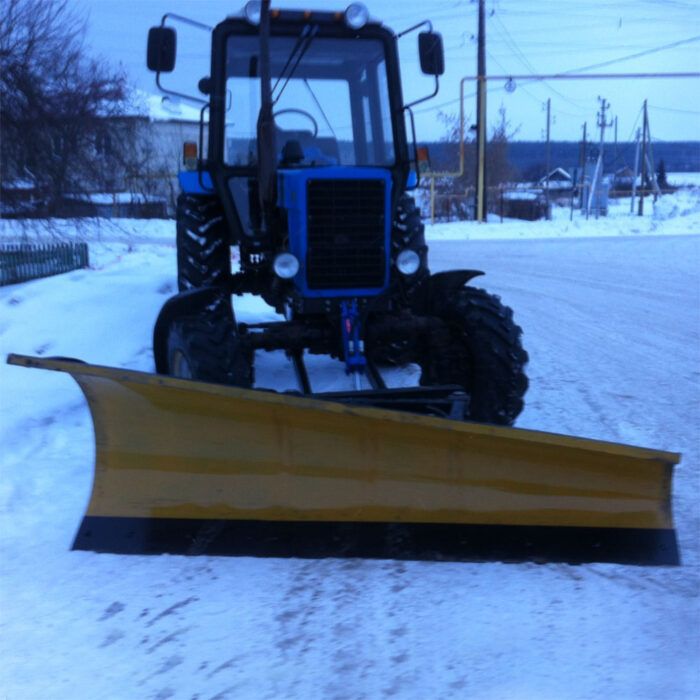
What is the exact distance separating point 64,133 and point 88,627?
10.6m

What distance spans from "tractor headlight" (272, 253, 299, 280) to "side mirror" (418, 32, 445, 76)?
175cm

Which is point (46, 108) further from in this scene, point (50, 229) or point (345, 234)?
point (345, 234)

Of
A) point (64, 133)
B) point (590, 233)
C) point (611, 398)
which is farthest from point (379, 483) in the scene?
point (590, 233)

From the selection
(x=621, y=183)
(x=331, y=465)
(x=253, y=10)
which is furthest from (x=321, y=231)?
(x=621, y=183)

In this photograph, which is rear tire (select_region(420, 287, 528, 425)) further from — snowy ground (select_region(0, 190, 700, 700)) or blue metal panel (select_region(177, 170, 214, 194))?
blue metal panel (select_region(177, 170, 214, 194))

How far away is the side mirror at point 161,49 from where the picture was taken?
16.2ft

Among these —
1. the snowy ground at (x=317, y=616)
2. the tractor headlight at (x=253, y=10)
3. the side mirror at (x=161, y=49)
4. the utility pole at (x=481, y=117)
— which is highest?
the utility pole at (x=481, y=117)

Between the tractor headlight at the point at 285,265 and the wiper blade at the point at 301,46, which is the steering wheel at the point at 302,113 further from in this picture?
the tractor headlight at the point at 285,265

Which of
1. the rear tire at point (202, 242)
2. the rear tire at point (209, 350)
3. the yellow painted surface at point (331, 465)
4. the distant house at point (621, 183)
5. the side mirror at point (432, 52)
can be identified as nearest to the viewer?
the yellow painted surface at point (331, 465)

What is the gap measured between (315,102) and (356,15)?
2.00 ft

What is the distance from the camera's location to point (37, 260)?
12.2m

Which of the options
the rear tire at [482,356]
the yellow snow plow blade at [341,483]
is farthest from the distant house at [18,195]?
the yellow snow plow blade at [341,483]

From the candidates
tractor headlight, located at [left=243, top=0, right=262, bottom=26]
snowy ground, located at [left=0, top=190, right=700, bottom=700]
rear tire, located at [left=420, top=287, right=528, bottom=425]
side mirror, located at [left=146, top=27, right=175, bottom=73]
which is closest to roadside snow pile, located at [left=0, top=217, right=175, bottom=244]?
snowy ground, located at [left=0, top=190, right=700, bottom=700]

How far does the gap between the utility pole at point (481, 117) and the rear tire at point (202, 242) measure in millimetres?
21215
